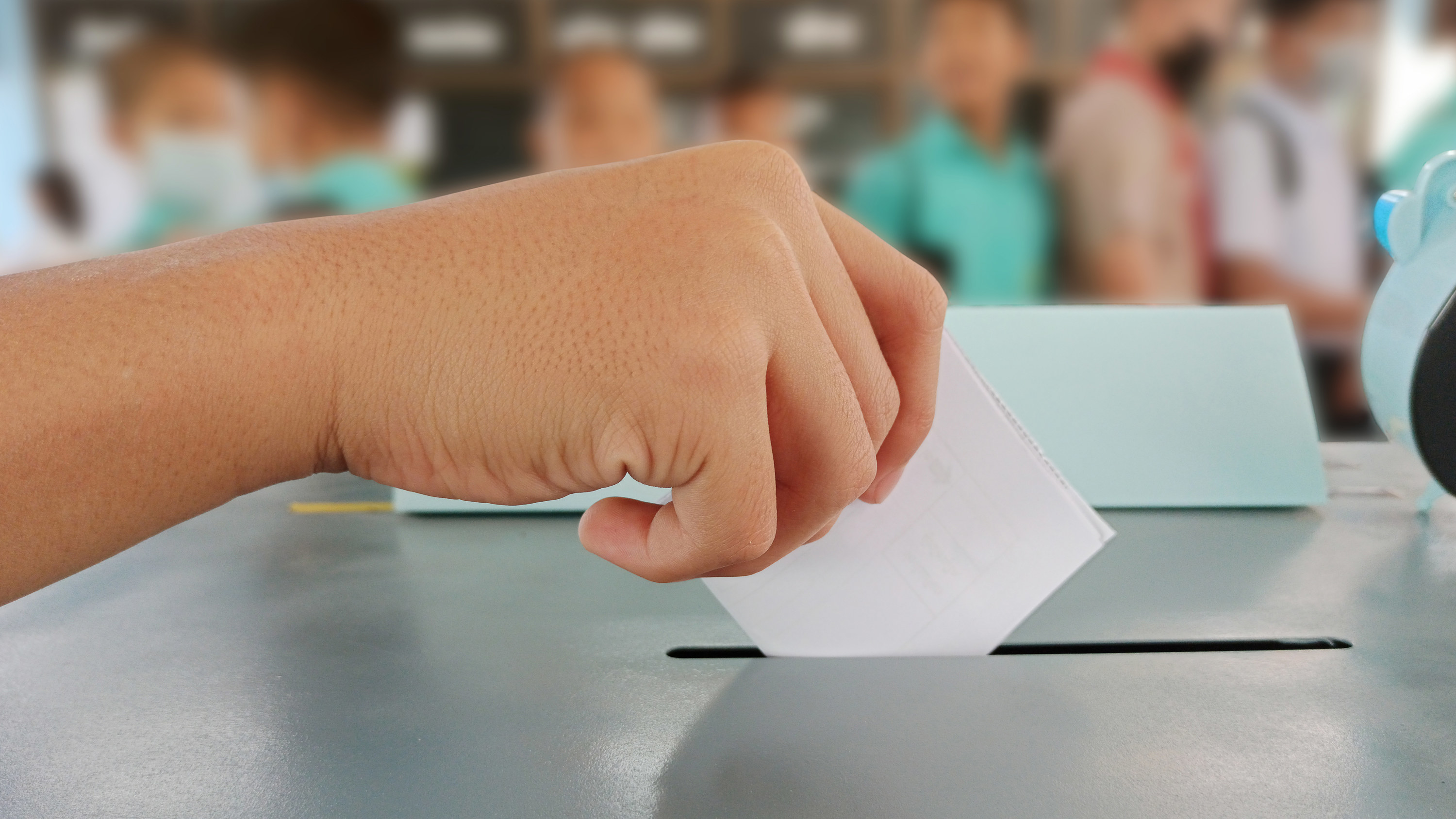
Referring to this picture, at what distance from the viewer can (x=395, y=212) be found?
39cm

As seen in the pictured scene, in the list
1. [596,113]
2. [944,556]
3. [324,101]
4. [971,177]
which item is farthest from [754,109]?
[944,556]

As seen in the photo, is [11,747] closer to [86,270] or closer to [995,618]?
[86,270]

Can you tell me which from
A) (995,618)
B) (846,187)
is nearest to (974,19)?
(846,187)

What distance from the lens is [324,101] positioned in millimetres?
3049

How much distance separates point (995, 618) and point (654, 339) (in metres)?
0.23

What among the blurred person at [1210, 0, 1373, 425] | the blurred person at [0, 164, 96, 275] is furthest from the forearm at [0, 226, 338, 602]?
the blurred person at [0, 164, 96, 275]

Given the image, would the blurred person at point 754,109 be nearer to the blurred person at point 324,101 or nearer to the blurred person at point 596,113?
the blurred person at point 596,113

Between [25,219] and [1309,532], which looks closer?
[1309,532]

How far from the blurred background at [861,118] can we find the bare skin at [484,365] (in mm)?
1840

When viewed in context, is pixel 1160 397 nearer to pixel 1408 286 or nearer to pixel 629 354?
pixel 1408 286

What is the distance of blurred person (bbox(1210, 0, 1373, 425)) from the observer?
2307 millimetres

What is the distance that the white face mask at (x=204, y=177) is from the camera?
2.98m

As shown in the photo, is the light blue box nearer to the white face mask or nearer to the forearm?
the forearm

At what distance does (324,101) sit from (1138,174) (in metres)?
2.36
